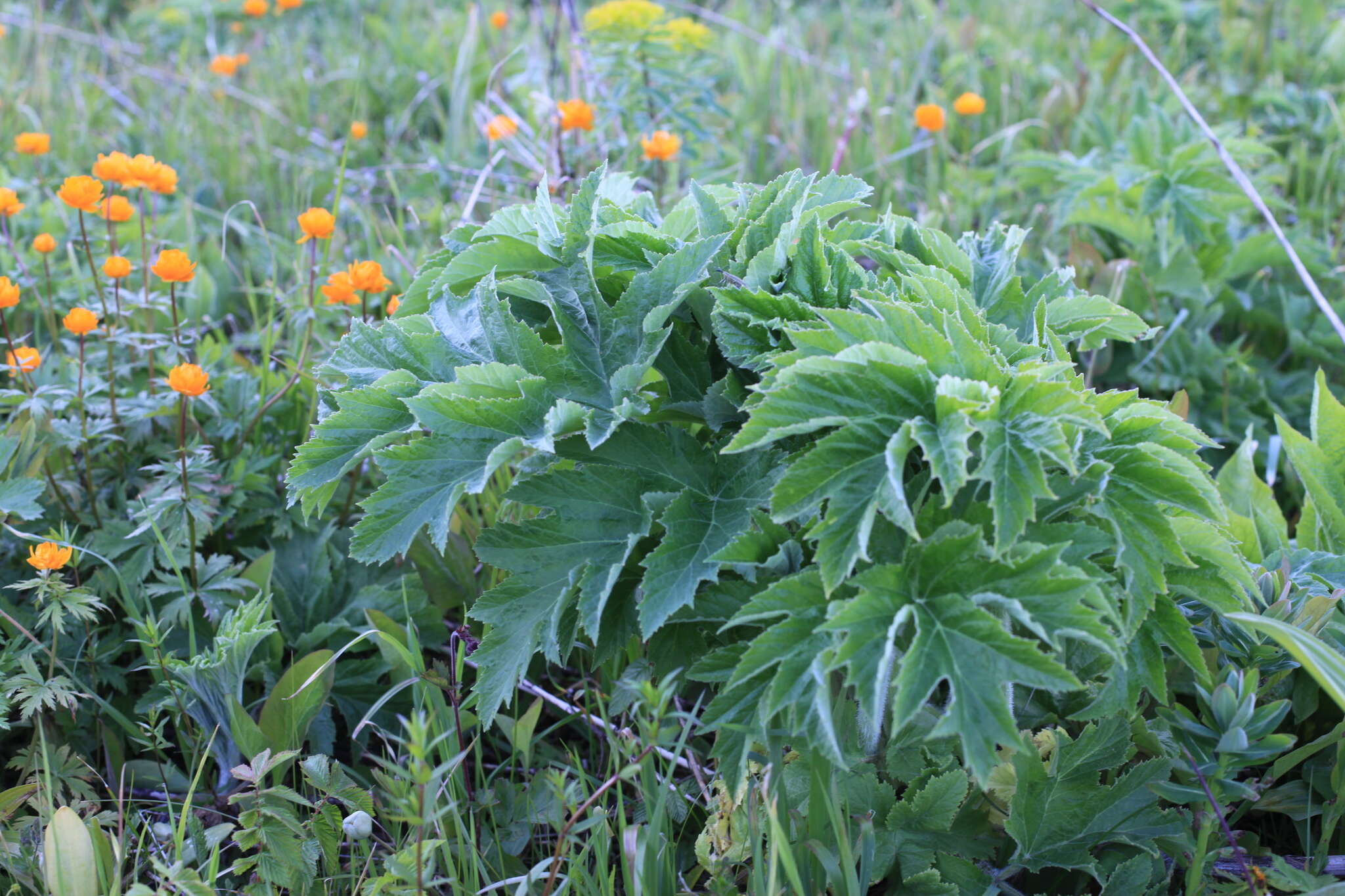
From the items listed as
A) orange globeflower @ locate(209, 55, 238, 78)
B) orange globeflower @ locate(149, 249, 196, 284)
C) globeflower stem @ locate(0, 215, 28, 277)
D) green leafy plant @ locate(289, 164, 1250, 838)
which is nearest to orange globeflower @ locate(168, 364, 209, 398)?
orange globeflower @ locate(149, 249, 196, 284)

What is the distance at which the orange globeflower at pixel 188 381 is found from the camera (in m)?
1.86

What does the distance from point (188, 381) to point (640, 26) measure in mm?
1967

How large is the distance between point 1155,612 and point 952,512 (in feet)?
1.05

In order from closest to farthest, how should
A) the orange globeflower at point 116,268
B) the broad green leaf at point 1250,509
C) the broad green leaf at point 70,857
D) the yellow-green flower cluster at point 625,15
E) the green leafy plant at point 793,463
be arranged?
the green leafy plant at point 793,463 → the broad green leaf at point 70,857 → the broad green leaf at point 1250,509 → the orange globeflower at point 116,268 → the yellow-green flower cluster at point 625,15

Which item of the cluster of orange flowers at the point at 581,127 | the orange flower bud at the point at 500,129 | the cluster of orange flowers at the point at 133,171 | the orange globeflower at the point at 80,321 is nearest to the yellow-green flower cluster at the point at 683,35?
the cluster of orange flowers at the point at 581,127

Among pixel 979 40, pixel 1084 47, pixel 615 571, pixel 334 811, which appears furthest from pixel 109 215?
pixel 1084 47

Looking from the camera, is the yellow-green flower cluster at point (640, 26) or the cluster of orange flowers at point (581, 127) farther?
the yellow-green flower cluster at point (640, 26)

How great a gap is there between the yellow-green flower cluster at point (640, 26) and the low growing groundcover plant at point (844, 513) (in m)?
1.75

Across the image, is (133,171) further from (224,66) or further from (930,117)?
(930,117)

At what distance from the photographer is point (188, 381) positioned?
73.7 inches

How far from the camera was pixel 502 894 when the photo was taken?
5.26ft

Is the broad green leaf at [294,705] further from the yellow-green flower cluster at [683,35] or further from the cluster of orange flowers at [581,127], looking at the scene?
the yellow-green flower cluster at [683,35]

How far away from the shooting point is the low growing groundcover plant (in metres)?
1.21

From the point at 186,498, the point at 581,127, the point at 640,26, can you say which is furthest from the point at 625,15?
the point at 186,498
